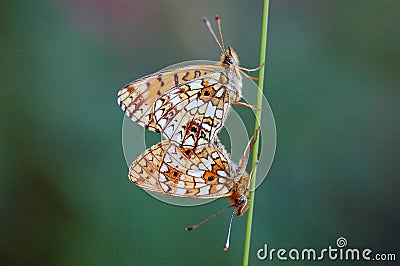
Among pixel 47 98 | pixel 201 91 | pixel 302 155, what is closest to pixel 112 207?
pixel 47 98

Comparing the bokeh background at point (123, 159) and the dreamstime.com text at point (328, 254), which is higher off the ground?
the bokeh background at point (123, 159)

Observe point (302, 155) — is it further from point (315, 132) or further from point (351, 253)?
point (351, 253)

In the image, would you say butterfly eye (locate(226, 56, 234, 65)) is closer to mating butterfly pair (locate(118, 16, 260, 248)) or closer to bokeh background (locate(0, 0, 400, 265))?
mating butterfly pair (locate(118, 16, 260, 248))

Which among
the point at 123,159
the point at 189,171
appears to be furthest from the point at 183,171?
the point at 123,159

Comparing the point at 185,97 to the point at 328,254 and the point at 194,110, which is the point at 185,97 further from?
the point at 328,254

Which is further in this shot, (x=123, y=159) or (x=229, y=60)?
(x=123, y=159)

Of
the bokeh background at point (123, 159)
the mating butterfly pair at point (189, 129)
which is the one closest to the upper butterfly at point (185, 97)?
the mating butterfly pair at point (189, 129)

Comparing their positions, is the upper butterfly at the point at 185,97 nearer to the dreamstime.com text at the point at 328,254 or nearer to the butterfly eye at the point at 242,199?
the butterfly eye at the point at 242,199

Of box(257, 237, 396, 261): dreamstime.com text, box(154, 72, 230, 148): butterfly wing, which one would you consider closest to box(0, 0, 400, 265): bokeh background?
box(257, 237, 396, 261): dreamstime.com text
